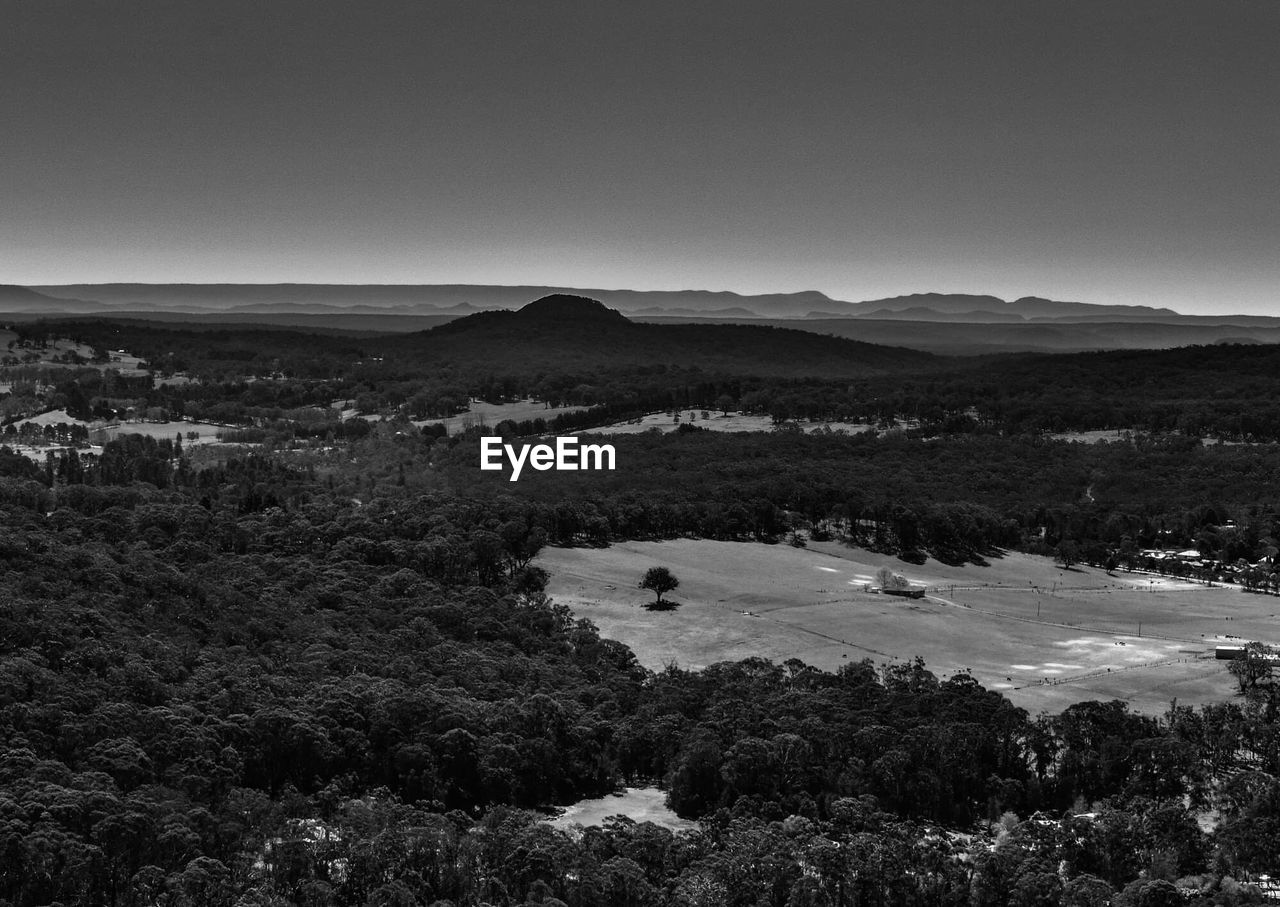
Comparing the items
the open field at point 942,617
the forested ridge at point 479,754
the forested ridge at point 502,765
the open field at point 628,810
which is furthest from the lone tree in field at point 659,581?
the open field at point 628,810

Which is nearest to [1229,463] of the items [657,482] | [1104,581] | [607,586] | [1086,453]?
[1086,453]

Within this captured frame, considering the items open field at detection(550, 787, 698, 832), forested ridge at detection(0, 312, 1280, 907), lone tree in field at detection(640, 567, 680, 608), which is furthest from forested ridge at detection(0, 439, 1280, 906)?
lone tree in field at detection(640, 567, 680, 608)

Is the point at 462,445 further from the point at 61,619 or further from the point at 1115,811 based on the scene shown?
the point at 1115,811

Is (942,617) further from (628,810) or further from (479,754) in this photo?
(479,754)

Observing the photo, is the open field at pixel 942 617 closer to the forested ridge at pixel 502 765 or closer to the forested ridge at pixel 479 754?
the forested ridge at pixel 479 754

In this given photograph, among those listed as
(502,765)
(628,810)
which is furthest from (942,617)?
(502,765)
